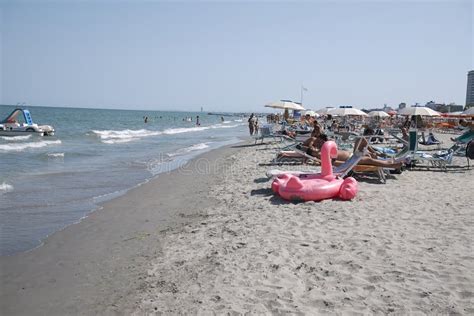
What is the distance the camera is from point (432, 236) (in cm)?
467

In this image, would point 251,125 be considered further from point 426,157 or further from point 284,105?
point 426,157

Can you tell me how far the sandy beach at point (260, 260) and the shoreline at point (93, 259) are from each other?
0.7 inches

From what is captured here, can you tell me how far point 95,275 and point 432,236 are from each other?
12.6 feet

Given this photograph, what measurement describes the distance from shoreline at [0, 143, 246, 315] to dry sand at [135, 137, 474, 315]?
0.33 meters

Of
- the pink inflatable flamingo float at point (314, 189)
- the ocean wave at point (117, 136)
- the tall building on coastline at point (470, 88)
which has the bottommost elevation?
the ocean wave at point (117, 136)

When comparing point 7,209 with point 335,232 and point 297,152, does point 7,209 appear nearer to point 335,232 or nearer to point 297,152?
point 335,232

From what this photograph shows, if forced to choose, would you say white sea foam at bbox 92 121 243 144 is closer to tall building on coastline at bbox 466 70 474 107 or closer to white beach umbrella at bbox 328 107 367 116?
white beach umbrella at bbox 328 107 367 116

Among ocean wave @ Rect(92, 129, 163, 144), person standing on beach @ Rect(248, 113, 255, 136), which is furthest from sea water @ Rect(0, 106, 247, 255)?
ocean wave @ Rect(92, 129, 163, 144)

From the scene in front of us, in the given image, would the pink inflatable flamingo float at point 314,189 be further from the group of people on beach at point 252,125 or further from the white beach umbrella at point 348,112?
the group of people on beach at point 252,125

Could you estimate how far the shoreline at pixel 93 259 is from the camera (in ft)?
12.0

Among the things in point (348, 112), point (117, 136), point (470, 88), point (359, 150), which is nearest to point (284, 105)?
point (348, 112)

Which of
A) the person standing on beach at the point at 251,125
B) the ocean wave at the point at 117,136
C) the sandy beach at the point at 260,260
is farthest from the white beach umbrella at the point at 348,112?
the sandy beach at the point at 260,260

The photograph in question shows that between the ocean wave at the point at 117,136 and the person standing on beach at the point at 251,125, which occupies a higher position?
the person standing on beach at the point at 251,125

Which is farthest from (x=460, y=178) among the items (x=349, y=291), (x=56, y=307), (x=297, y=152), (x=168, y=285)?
(x=56, y=307)
